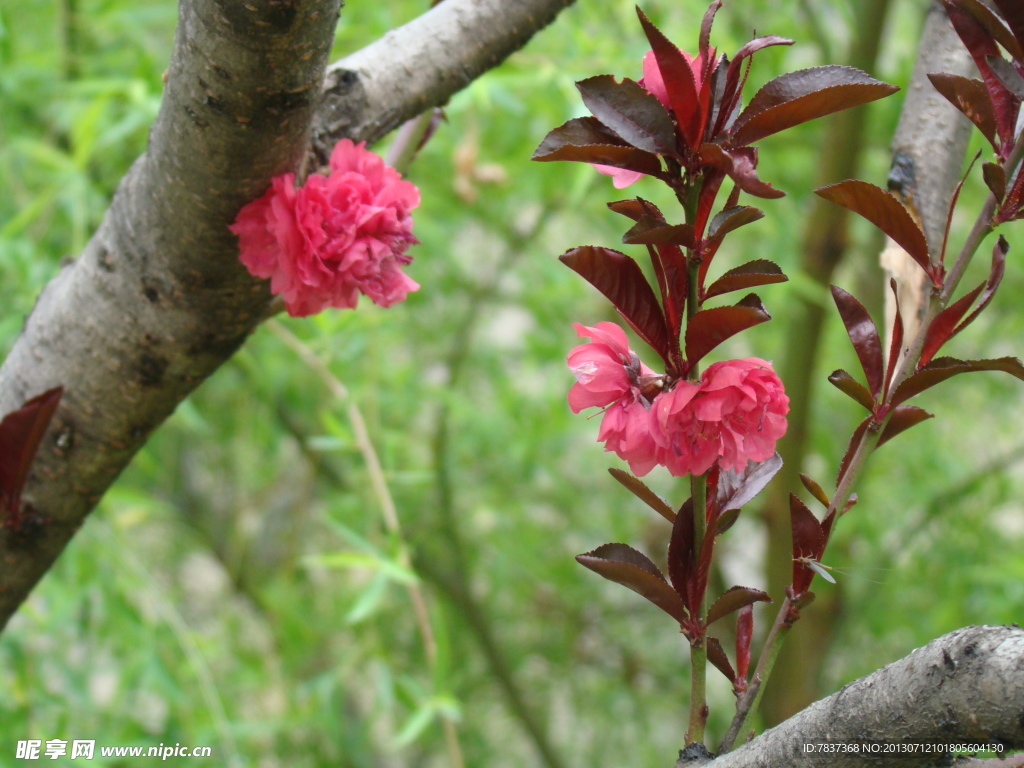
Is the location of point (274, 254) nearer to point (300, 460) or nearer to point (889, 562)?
point (889, 562)

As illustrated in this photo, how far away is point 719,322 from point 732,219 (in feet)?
0.12

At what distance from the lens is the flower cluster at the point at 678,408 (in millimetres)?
298

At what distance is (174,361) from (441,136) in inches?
35.2

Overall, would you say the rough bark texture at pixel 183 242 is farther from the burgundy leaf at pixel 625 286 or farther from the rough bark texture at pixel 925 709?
the rough bark texture at pixel 925 709

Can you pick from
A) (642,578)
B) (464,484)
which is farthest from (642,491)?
(464,484)

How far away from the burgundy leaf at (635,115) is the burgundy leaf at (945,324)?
0.38ft

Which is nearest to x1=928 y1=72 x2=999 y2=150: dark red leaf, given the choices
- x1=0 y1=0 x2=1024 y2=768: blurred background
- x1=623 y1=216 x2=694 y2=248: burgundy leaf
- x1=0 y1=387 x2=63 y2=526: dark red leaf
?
x1=623 y1=216 x2=694 y2=248: burgundy leaf

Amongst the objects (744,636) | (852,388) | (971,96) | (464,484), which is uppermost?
(971,96)

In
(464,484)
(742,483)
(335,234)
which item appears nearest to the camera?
(742,483)

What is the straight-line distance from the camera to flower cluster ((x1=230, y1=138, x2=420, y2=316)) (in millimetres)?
444

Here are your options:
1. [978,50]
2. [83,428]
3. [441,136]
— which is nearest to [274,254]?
[83,428]

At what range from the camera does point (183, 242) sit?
493 mm

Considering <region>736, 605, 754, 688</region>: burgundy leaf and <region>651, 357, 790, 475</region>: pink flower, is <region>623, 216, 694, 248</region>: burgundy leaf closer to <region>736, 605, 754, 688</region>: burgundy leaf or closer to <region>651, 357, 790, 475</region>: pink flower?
<region>651, 357, 790, 475</region>: pink flower

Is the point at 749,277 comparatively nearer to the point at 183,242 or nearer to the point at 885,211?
the point at 885,211
